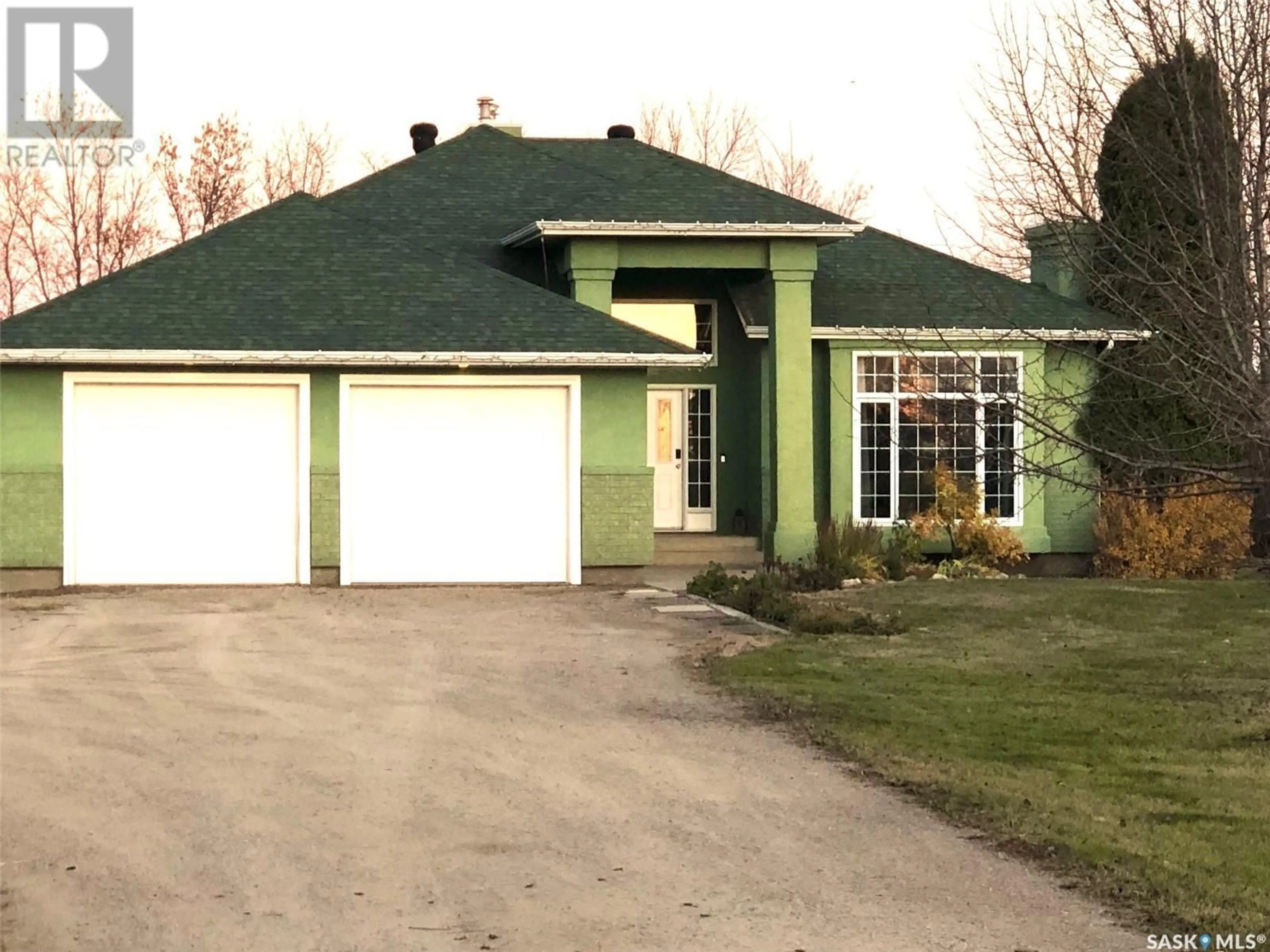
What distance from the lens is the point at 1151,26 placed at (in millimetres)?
10547

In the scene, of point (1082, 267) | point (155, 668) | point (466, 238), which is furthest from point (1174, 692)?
point (466, 238)

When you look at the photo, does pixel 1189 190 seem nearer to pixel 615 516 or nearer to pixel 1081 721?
pixel 1081 721

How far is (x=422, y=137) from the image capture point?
28.5 m

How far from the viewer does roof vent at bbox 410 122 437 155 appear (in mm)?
28469

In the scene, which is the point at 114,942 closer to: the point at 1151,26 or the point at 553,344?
the point at 1151,26

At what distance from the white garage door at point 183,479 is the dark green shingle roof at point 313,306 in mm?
521

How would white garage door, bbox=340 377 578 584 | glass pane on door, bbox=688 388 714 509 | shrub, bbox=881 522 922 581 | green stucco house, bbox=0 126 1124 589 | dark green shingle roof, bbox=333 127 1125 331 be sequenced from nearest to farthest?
green stucco house, bbox=0 126 1124 589 < white garage door, bbox=340 377 578 584 < shrub, bbox=881 522 922 581 < dark green shingle roof, bbox=333 127 1125 331 < glass pane on door, bbox=688 388 714 509

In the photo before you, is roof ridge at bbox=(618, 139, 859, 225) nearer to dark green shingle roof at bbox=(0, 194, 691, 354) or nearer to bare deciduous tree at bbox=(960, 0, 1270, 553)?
dark green shingle roof at bbox=(0, 194, 691, 354)

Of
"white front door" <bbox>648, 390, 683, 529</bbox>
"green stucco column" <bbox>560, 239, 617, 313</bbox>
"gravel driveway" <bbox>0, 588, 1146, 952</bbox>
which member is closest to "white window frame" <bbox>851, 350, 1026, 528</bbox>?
"white front door" <bbox>648, 390, 683, 529</bbox>

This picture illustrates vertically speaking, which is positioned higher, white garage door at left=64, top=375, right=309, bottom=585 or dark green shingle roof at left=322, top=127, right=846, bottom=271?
dark green shingle roof at left=322, top=127, right=846, bottom=271

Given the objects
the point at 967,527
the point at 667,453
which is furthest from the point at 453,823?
the point at 667,453

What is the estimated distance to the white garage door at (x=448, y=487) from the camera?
1950 cm

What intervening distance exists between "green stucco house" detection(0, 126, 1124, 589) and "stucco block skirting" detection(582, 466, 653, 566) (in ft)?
0.08

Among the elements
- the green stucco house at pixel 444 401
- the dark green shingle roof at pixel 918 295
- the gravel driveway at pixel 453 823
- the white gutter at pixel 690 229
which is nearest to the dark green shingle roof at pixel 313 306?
the green stucco house at pixel 444 401
